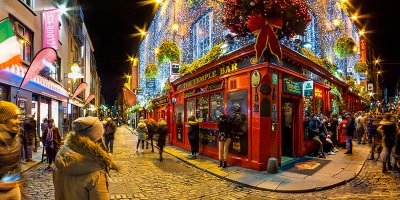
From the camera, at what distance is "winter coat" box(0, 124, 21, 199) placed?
3.09m

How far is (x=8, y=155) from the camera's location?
10.4 ft

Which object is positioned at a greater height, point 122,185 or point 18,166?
point 18,166

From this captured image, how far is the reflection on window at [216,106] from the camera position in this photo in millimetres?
11899

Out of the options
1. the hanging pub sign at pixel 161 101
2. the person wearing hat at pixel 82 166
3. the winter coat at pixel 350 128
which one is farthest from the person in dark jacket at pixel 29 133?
the winter coat at pixel 350 128

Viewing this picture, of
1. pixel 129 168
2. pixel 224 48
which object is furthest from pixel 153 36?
pixel 129 168

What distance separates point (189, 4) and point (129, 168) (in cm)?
1085

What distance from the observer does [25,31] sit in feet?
49.4

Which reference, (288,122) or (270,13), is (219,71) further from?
(288,122)

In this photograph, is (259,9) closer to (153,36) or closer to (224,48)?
(224,48)

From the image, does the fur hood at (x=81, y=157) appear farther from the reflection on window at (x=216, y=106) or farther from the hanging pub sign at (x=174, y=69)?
the hanging pub sign at (x=174, y=69)

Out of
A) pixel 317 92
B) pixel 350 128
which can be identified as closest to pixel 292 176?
pixel 350 128

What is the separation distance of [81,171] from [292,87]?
971 centimetres

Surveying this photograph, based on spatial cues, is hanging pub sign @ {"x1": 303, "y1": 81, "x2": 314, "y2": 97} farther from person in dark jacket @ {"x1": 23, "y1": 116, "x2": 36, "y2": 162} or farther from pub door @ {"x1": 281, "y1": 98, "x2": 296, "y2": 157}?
person in dark jacket @ {"x1": 23, "y1": 116, "x2": 36, "y2": 162}

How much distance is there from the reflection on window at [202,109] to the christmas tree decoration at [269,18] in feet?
15.0
